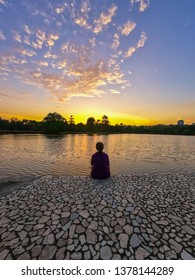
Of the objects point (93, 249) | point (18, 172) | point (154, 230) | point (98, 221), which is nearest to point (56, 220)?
point (98, 221)

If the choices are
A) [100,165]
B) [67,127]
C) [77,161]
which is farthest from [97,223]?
[67,127]

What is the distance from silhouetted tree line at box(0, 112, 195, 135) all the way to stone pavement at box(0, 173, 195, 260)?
224 feet

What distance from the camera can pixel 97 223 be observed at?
393cm

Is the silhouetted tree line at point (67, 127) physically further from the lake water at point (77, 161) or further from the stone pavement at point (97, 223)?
the stone pavement at point (97, 223)

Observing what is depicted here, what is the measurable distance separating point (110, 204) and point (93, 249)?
1.91 meters

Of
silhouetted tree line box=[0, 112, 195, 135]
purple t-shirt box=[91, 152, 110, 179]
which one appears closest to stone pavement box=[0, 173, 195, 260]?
purple t-shirt box=[91, 152, 110, 179]

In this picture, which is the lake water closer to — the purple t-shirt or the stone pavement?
the purple t-shirt

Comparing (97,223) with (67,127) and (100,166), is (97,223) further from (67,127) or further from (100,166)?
(67,127)

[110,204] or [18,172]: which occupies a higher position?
[110,204]

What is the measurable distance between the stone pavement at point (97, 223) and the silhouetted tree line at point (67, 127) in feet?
224

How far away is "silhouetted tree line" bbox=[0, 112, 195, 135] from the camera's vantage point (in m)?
73.9

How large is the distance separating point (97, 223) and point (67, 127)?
82.8 metres

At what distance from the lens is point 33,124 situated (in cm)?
8300
